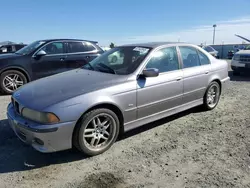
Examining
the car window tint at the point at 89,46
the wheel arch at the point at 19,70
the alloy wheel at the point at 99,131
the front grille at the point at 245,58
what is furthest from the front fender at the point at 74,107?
the front grille at the point at 245,58

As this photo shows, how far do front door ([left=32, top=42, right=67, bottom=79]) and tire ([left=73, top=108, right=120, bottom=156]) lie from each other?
4541 millimetres

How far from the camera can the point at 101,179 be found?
9.64 feet

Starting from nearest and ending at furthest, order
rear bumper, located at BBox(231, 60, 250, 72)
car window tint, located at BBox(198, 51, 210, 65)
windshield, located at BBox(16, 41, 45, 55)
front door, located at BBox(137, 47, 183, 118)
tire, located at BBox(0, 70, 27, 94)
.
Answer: front door, located at BBox(137, 47, 183, 118) < car window tint, located at BBox(198, 51, 210, 65) < tire, located at BBox(0, 70, 27, 94) < windshield, located at BBox(16, 41, 45, 55) < rear bumper, located at BBox(231, 60, 250, 72)

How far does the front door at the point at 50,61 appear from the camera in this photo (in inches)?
288

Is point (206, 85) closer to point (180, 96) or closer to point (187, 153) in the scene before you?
point (180, 96)

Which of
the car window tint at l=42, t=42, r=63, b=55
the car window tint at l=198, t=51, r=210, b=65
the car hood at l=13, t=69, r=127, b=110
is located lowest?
the car hood at l=13, t=69, r=127, b=110

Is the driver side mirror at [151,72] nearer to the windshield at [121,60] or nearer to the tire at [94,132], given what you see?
the windshield at [121,60]

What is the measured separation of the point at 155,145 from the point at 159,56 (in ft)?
5.17

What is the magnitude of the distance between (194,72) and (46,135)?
313cm

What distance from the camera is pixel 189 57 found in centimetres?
495

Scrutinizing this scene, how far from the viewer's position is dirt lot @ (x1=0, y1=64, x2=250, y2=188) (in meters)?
2.89

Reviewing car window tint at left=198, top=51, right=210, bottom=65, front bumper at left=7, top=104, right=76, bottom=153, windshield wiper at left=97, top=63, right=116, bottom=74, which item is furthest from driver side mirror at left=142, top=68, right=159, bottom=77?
car window tint at left=198, top=51, right=210, bottom=65

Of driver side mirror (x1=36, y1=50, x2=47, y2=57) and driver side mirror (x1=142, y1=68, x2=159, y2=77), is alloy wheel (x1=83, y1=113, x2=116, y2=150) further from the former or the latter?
driver side mirror (x1=36, y1=50, x2=47, y2=57)

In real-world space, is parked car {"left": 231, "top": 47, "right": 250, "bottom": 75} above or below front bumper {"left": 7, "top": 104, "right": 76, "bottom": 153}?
above
